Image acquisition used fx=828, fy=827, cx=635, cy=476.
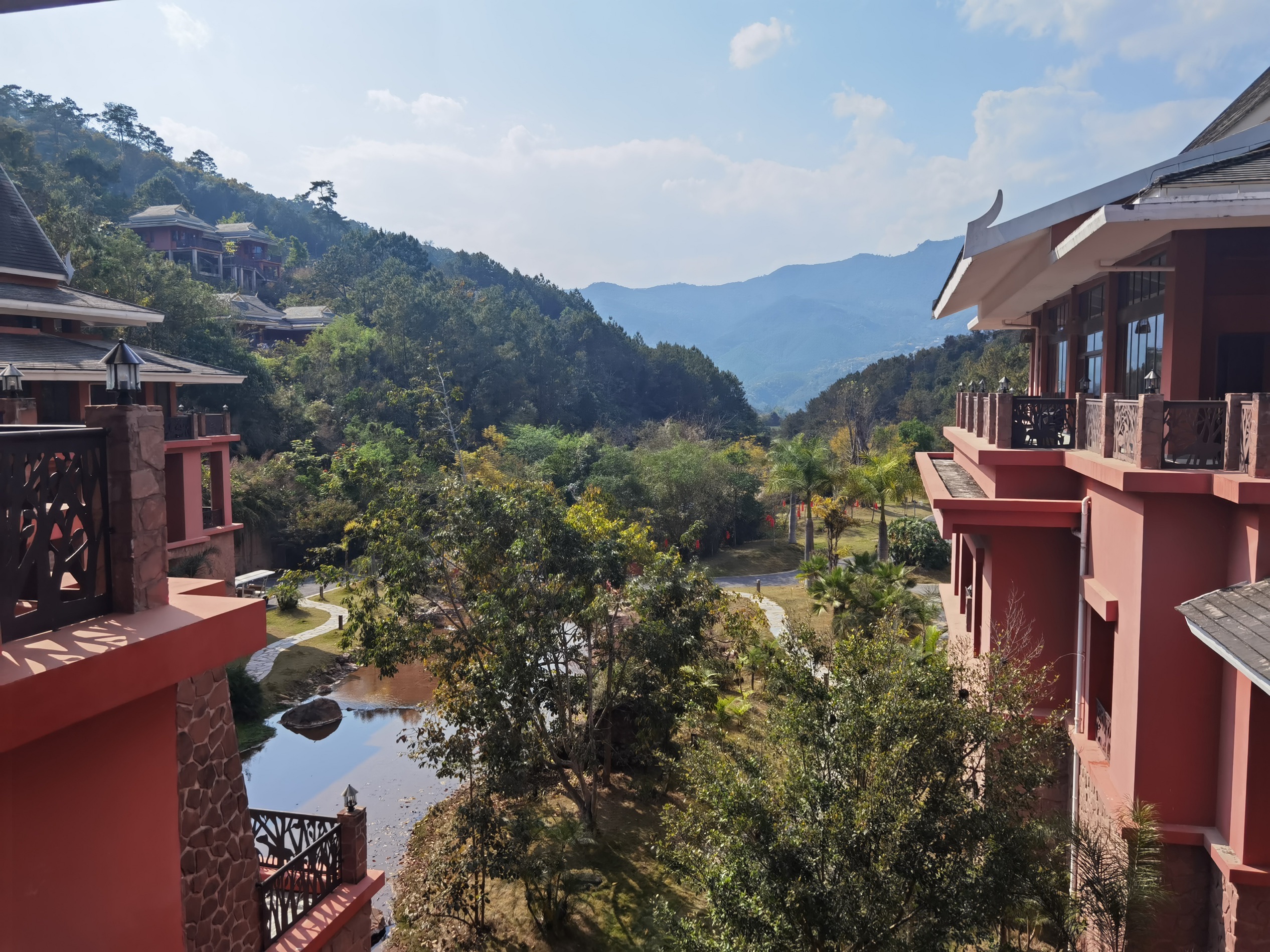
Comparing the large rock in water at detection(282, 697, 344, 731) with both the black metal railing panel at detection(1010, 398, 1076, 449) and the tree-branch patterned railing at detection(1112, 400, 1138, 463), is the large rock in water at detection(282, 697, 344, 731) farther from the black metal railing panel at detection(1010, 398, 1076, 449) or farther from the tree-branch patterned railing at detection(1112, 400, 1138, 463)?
the tree-branch patterned railing at detection(1112, 400, 1138, 463)

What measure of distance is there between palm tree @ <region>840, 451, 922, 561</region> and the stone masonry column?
82.9 ft

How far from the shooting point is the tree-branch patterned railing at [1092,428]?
7477 mm

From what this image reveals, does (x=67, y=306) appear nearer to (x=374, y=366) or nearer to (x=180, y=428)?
(x=180, y=428)

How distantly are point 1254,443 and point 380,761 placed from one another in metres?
15.5

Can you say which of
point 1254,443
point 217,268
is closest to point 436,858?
point 1254,443

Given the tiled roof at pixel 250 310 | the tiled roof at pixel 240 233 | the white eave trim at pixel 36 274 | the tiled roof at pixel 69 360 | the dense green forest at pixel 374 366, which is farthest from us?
the tiled roof at pixel 240 233

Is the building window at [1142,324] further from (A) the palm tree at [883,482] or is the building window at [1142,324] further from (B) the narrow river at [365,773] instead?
(A) the palm tree at [883,482]

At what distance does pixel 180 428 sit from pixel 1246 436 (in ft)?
65.8

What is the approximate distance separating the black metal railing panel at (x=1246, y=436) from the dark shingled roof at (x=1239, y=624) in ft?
2.62

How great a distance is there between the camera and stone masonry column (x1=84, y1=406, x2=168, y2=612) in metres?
3.70

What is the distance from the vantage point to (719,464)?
36469mm

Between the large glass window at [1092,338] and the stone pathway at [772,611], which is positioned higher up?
the large glass window at [1092,338]

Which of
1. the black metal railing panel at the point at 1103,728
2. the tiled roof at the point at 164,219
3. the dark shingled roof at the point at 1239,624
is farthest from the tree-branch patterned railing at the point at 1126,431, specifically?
the tiled roof at the point at 164,219

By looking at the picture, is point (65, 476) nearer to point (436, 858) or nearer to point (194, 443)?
point (436, 858)
